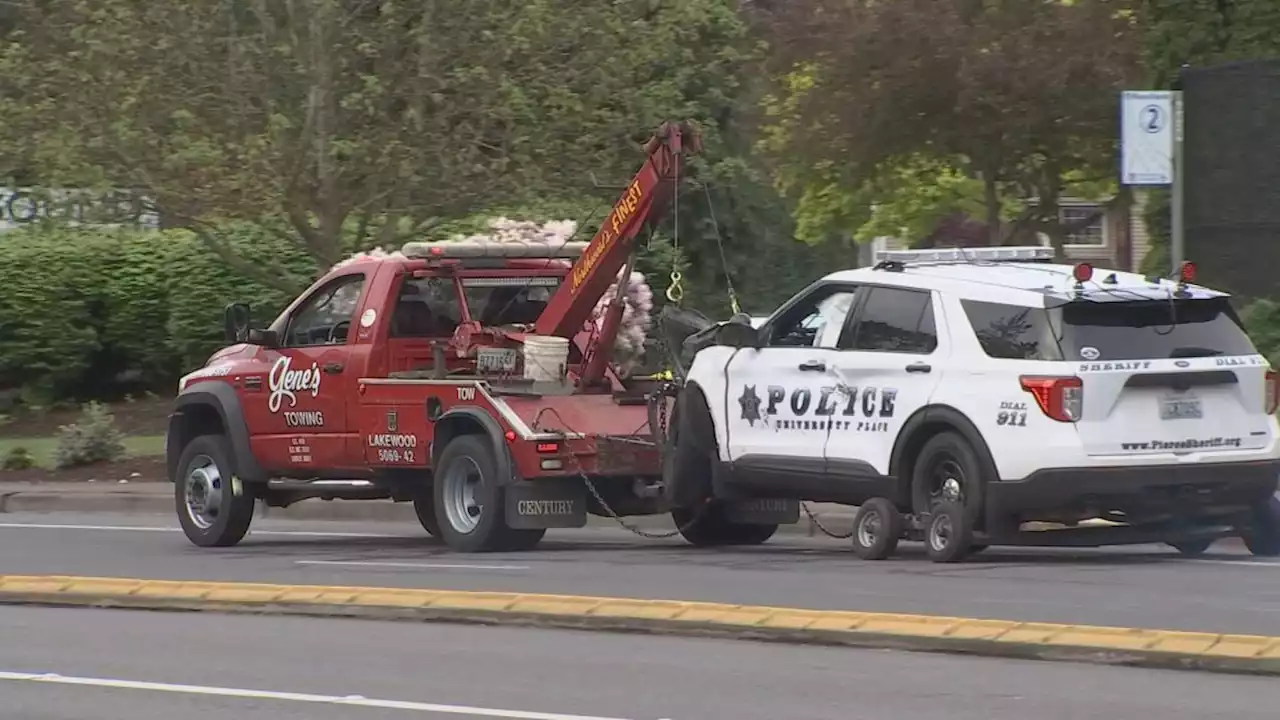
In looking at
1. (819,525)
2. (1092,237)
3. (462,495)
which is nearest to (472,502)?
(462,495)

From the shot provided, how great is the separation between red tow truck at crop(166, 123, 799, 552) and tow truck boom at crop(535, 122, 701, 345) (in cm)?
1

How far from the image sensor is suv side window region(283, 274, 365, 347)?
1612 centimetres

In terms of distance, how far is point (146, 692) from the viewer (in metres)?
9.45

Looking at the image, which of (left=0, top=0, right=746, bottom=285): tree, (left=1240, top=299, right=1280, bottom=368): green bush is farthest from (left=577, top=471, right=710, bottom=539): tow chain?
(left=1240, top=299, right=1280, bottom=368): green bush

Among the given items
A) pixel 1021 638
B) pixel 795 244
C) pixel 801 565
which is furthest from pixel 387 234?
pixel 795 244

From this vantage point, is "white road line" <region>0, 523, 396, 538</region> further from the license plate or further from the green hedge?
the green hedge

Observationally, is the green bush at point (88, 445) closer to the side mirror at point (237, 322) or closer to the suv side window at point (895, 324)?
the side mirror at point (237, 322)

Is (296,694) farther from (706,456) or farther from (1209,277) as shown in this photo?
(1209,277)

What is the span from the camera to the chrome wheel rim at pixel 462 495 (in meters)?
15.1

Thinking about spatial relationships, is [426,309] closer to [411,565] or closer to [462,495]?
[462,495]

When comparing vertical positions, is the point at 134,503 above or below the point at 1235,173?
below

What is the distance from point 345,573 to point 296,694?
192 inches

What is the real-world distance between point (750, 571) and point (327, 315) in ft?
15.2

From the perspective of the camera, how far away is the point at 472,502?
50.0 ft
